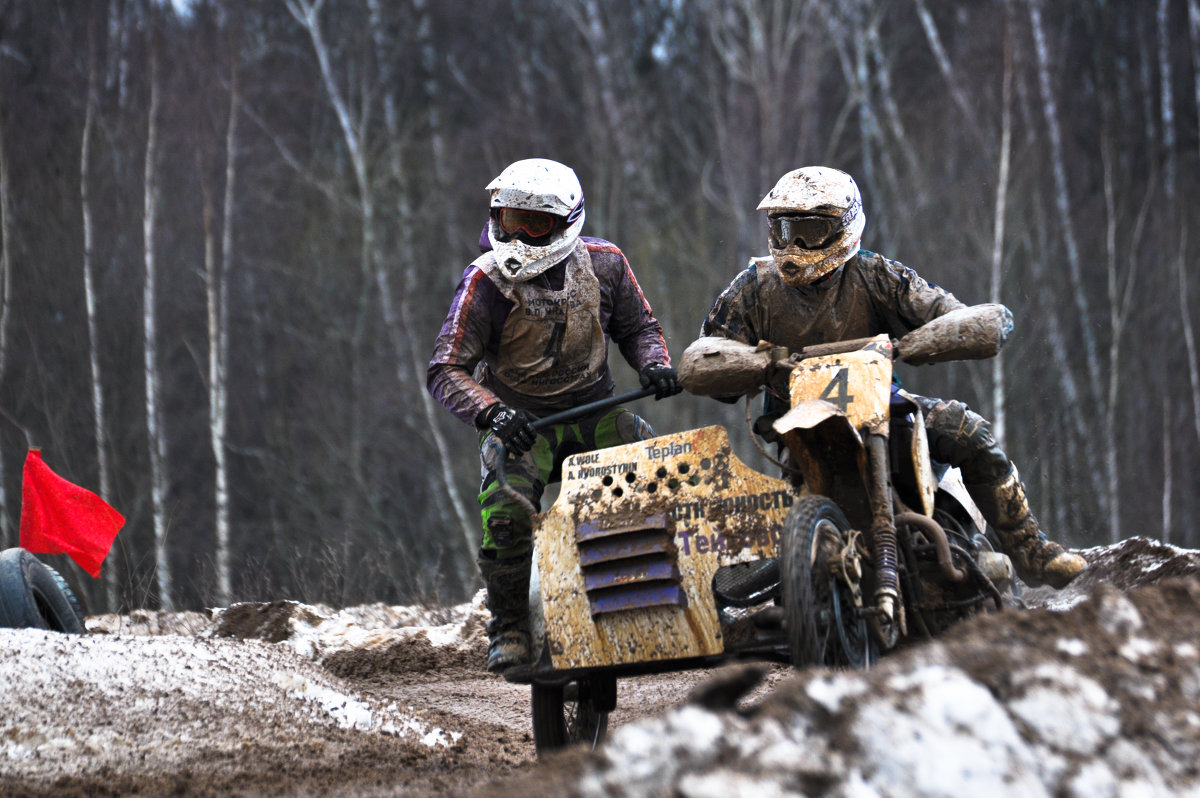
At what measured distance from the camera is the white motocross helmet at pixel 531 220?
5.98m

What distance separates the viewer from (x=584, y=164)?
22.9 metres

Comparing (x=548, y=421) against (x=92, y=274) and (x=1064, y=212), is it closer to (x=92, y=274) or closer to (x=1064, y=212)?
(x=92, y=274)

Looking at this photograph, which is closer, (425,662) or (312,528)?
(425,662)

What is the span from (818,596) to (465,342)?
2.33 metres

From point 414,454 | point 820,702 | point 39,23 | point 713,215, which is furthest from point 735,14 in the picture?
point 820,702

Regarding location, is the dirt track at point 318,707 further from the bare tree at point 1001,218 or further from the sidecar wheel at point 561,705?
the bare tree at point 1001,218

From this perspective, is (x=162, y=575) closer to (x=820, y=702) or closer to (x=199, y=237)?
(x=199, y=237)

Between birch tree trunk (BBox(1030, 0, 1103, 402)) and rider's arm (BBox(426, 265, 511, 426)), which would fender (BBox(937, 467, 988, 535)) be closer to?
rider's arm (BBox(426, 265, 511, 426))

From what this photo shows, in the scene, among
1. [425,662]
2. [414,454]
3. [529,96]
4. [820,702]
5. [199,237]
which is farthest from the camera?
[529,96]

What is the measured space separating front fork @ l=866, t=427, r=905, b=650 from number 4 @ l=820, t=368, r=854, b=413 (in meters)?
0.15

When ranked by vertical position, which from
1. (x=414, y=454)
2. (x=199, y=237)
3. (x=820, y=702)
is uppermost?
(x=199, y=237)

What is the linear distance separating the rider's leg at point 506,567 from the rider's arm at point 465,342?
31cm

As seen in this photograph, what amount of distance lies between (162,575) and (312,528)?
211 inches

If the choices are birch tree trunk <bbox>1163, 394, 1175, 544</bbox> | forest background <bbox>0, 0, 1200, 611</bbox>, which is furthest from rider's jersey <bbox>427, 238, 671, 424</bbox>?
birch tree trunk <bbox>1163, 394, 1175, 544</bbox>
